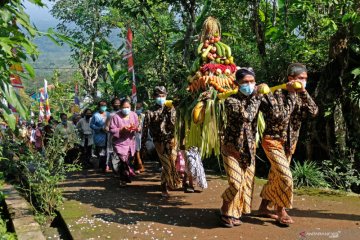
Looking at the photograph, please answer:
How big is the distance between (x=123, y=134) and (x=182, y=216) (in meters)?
2.55

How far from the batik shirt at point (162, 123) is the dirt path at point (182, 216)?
36.1 inches

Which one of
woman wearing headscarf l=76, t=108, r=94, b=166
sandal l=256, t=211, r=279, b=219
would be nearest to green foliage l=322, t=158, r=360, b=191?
sandal l=256, t=211, r=279, b=219

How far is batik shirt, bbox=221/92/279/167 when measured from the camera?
5.08 metres

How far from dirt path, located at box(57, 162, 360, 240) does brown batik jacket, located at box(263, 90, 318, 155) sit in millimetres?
1006

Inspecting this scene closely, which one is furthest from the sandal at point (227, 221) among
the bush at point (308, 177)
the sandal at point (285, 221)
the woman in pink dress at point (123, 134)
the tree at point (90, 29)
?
the tree at point (90, 29)

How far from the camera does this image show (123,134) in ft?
26.0

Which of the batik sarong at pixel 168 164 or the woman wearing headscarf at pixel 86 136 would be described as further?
the woman wearing headscarf at pixel 86 136

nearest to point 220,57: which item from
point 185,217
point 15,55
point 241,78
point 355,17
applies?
point 241,78

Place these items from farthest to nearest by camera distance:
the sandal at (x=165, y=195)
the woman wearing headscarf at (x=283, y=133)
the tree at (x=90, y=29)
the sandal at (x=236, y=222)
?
the tree at (x=90, y=29), the sandal at (x=165, y=195), the sandal at (x=236, y=222), the woman wearing headscarf at (x=283, y=133)

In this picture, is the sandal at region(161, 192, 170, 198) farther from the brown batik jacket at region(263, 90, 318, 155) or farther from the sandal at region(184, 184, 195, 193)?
the brown batik jacket at region(263, 90, 318, 155)

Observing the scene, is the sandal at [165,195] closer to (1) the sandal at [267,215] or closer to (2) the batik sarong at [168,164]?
(2) the batik sarong at [168,164]

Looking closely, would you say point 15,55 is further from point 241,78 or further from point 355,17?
point 355,17

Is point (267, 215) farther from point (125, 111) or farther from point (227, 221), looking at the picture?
point (125, 111)

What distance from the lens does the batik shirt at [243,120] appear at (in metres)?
5.08
